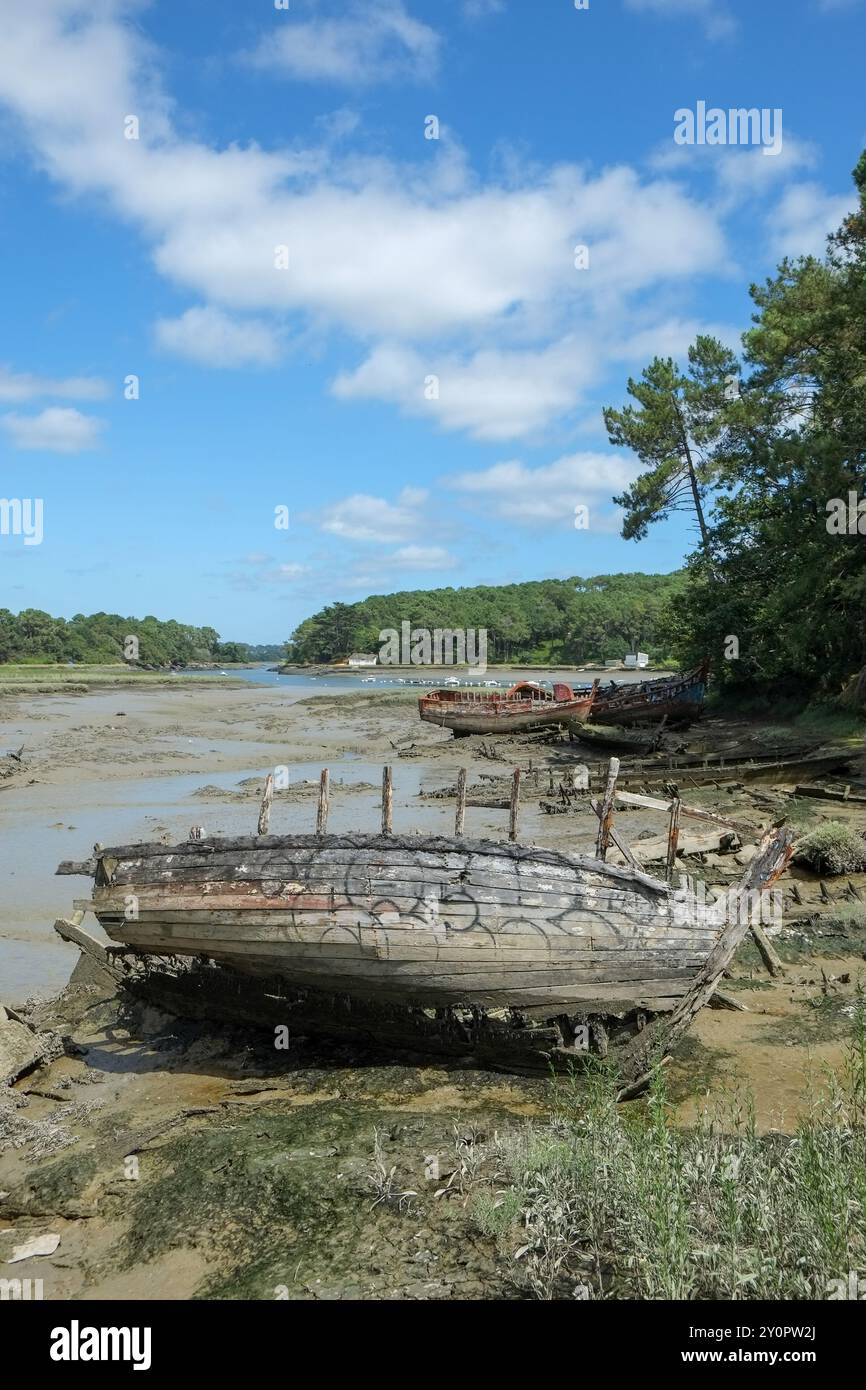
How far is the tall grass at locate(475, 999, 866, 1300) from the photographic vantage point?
4.65 meters

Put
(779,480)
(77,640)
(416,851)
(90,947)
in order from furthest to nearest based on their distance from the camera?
(77,640) < (779,480) < (90,947) < (416,851)

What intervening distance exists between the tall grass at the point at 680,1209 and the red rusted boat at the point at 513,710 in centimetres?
3288

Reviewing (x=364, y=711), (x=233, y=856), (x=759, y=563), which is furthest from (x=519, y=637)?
(x=233, y=856)

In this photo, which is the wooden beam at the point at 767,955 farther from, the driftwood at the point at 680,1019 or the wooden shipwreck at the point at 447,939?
the driftwood at the point at 680,1019

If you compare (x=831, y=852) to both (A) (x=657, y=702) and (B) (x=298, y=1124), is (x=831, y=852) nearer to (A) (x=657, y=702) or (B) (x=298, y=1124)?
(B) (x=298, y=1124)


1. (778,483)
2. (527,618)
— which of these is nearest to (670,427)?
(778,483)

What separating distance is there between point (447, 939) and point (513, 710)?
32468 mm

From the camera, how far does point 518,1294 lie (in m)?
5.02

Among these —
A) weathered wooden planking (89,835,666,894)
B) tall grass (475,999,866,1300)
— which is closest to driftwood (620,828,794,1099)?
weathered wooden planking (89,835,666,894)

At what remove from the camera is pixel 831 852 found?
562 inches

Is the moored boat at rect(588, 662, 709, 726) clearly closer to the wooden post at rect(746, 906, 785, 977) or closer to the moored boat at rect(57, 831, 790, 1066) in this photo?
the wooden post at rect(746, 906, 785, 977)

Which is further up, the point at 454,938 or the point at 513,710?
the point at 513,710

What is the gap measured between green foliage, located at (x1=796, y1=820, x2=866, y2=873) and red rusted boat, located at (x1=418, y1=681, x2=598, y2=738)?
23.9 metres
